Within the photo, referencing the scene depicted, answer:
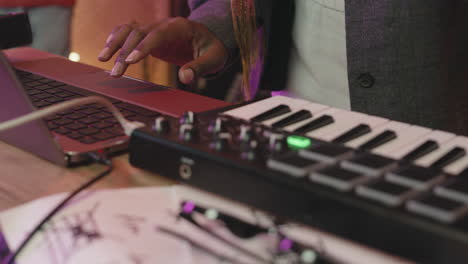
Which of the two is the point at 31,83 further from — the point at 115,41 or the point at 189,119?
the point at 189,119

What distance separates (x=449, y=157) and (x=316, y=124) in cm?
15

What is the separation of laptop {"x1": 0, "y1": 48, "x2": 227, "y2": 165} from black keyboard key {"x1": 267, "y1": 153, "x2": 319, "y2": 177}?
17 cm

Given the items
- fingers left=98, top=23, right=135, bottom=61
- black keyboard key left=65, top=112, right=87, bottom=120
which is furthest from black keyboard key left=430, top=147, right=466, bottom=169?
fingers left=98, top=23, right=135, bottom=61

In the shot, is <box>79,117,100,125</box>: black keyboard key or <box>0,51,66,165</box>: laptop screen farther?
<box>79,117,100,125</box>: black keyboard key

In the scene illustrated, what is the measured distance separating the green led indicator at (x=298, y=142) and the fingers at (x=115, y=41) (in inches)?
18.0

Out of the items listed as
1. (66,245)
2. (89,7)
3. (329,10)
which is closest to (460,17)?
(329,10)

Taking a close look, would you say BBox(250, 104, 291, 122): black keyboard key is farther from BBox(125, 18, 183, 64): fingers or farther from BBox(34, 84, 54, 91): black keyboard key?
BBox(34, 84, 54, 91): black keyboard key

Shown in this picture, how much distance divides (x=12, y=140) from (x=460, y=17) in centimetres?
83

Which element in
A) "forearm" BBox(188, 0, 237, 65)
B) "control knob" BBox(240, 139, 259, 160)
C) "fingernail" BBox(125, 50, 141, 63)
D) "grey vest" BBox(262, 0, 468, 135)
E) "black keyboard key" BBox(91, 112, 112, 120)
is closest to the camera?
"control knob" BBox(240, 139, 259, 160)

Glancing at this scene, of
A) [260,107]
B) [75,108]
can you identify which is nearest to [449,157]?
[260,107]

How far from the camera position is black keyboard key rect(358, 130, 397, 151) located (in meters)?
0.54

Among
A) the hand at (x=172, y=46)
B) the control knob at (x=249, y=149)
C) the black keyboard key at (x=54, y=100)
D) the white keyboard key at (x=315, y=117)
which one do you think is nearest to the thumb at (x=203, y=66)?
the hand at (x=172, y=46)

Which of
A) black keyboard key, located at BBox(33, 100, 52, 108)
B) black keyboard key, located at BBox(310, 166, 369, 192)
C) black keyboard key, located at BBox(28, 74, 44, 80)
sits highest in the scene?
black keyboard key, located at BBox(28, 74, 44, 80)

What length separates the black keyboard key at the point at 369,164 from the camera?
1.41 ft
